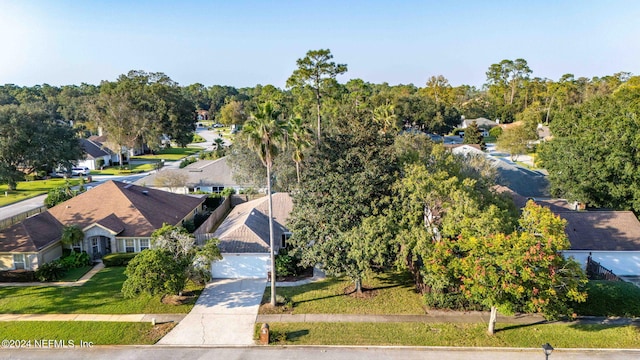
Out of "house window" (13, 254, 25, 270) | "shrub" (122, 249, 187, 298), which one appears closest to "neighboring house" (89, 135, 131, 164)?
"house window" (13, 254, 25, 270)

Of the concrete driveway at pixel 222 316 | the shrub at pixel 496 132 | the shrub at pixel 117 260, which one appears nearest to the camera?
the concrete driveway at pixel 222 316

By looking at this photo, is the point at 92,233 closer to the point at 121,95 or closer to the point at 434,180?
the point at 434,180

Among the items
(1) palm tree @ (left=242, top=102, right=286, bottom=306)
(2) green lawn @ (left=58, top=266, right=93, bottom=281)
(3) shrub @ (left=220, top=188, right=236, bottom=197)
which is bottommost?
(2) green lawn @ (left=58, top=266, right=93, bottom=281)

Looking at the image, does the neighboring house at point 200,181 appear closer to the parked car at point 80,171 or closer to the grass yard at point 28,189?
the grass yard at point 28,189

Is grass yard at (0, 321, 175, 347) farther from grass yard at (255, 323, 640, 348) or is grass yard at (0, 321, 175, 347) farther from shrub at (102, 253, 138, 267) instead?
shrub at (102, 253, 138, 267)

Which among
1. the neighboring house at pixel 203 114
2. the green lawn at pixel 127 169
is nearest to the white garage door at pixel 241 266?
the green lawn at pixel 127 169

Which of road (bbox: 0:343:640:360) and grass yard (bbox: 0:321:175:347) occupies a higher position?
grass yard (bbox: 0:321:175:347)

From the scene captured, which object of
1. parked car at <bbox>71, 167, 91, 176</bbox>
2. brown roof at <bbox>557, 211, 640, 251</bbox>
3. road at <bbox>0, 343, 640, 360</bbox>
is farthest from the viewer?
parked car at <bbox>71, 167, 91, 176</bbox>
